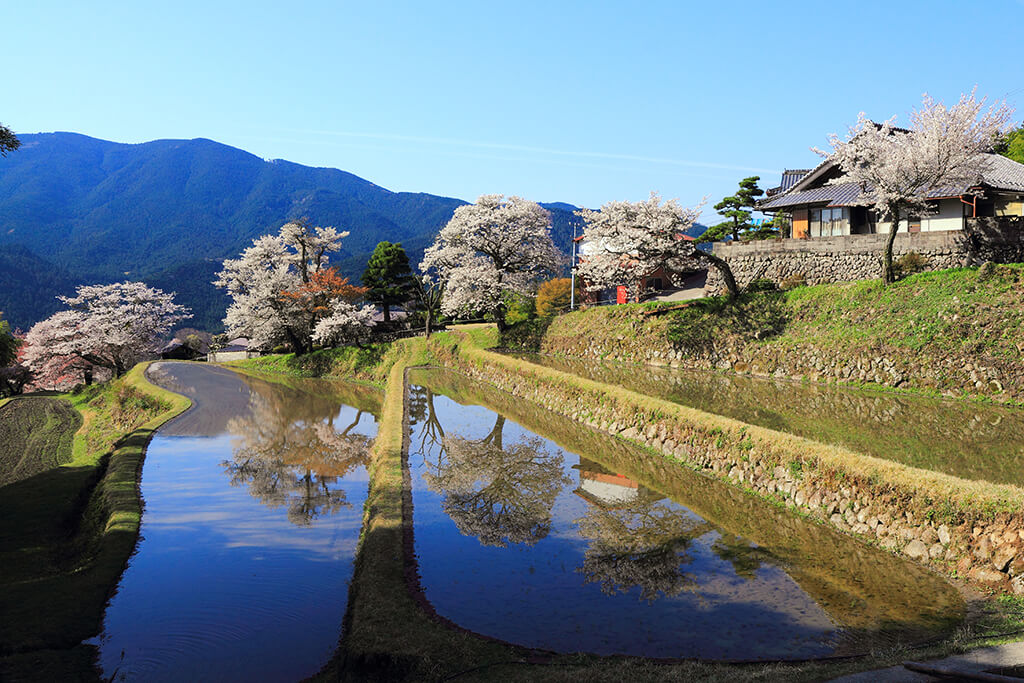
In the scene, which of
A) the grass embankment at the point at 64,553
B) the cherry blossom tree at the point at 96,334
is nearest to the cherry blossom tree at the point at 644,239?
the grass embankment at the point at 64,553

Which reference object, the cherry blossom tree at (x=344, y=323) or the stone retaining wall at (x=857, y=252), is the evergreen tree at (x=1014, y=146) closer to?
the stone retaining wall at (x=857, y=252)

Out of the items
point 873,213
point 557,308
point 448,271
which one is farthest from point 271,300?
point 873,213

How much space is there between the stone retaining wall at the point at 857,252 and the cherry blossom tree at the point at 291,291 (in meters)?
31.0

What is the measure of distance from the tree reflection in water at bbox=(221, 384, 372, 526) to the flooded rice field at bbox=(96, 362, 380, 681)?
8 centimetres

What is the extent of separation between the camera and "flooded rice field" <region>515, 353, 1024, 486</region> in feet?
46.7

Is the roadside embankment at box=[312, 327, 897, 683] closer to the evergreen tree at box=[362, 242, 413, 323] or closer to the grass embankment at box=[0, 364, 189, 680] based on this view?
the grass embankment at box=[0, 364, 189, 680]

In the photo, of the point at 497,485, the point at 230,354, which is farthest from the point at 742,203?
the point at 230,354

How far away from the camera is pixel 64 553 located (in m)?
15.1

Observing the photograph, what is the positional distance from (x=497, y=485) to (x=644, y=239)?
1853 centimetres

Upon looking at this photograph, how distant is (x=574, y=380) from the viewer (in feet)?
88.1

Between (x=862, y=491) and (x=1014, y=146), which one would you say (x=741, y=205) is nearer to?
(x=1014, y=146)

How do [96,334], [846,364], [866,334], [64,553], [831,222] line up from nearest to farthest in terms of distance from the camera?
[64,553]
[846,364]
[866,334]
[831,222]
[96,334]

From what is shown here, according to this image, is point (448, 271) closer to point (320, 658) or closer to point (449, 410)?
point (449, 410)

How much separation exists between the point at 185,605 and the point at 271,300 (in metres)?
47.7
